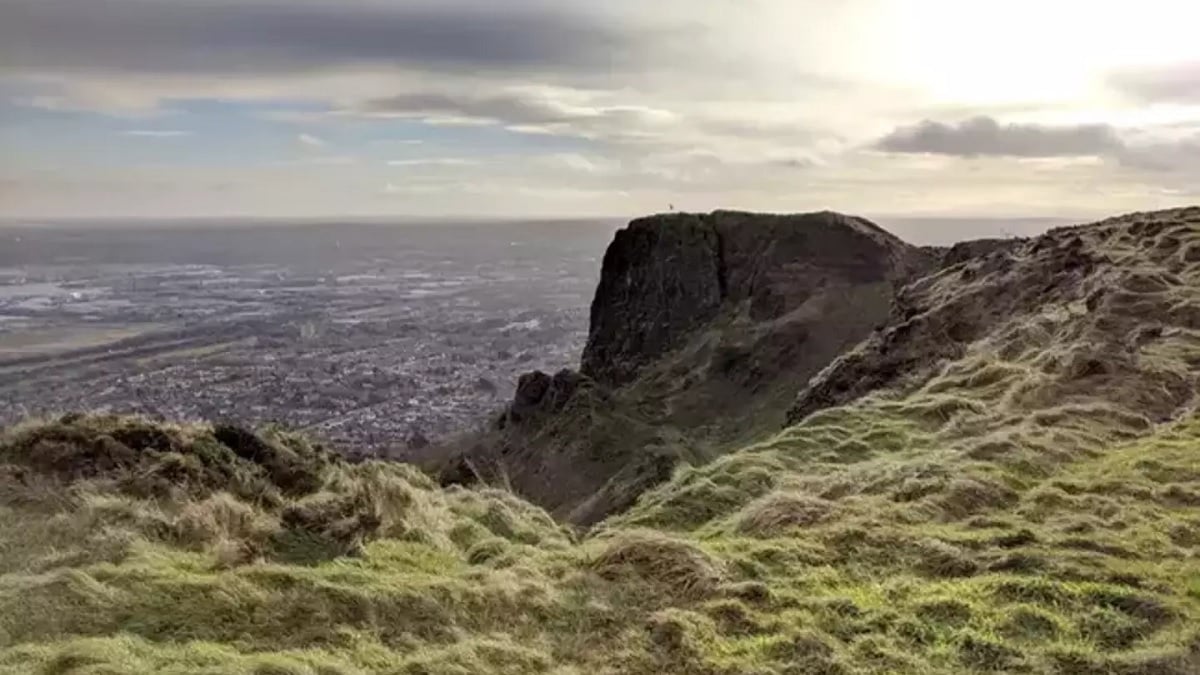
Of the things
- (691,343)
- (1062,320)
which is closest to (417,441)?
(691,343)

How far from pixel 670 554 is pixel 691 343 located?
4951 centimetres

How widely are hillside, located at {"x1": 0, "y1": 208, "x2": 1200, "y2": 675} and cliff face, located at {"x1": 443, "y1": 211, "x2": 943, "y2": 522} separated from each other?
50.6 ft

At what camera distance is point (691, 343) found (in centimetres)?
5809

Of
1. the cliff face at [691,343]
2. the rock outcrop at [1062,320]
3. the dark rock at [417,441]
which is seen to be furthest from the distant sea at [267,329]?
the rock outcrop at [1062,320]

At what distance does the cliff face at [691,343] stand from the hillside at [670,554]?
15426mm

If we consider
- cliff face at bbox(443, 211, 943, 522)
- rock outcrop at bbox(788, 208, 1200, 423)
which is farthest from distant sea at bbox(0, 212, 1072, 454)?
rock outcrop at bbox(788, 208, 1200, 423)

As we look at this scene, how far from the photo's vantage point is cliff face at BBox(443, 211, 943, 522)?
40.2 m

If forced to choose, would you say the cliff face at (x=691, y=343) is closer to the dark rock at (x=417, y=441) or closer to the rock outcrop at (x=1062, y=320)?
the dark rock at (x=417, y=441)

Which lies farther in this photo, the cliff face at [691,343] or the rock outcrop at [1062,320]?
the cliff face at [691,343]

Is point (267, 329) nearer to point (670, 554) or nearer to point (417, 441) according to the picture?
point (417, 441)

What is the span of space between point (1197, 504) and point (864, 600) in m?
4.87

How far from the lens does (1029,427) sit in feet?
45.7

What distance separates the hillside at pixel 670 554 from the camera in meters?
7.02

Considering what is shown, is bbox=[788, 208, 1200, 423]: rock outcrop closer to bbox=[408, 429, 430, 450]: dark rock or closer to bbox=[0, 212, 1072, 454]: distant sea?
bbox=[0, 212, 1072, 454]: distant sea
